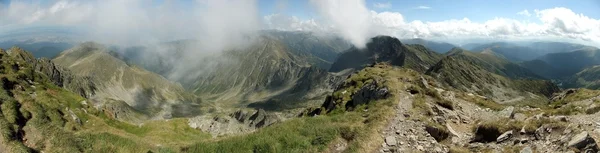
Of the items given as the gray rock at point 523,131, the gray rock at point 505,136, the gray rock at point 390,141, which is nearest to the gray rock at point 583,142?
the gray rock at point 523,131

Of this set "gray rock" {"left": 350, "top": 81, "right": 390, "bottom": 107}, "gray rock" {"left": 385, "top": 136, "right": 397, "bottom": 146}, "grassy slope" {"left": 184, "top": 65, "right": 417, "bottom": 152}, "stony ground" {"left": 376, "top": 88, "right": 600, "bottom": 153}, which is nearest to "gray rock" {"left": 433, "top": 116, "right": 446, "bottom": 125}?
"stony ground" {"left": 376, "top": 88, "right": 600, "bottom": 153}

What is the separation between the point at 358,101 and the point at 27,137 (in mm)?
55949

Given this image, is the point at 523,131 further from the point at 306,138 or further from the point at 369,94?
the point at 369,94

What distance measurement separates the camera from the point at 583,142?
2078 cm

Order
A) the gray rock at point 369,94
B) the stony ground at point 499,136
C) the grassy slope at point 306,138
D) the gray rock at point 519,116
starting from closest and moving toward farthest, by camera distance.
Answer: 1. the stony ground at point 499,136
2. the grassy slope at point 306,138
3. the gray rock at point 519,116
4. the gray rock at point 369,94

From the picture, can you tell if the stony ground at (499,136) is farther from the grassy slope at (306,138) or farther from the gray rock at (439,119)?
the grassy slope at (306,138)

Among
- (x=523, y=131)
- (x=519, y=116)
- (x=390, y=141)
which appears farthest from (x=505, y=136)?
(x=519, y=116)

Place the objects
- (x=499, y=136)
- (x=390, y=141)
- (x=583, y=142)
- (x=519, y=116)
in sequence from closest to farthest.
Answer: (x=583, y=142), (x=499, y=136), (x=390, y=141), (x=519, y=116)

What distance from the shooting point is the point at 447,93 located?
56906 mm

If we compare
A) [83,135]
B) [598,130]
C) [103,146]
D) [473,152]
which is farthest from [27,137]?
[598,130]

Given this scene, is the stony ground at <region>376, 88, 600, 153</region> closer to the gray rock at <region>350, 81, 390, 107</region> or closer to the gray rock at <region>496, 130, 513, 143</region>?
the gray rock at <region>496, 130, 513, 143</region>

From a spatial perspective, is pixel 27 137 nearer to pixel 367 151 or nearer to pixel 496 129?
pixel 367 151

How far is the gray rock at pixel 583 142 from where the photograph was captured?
20.5 m

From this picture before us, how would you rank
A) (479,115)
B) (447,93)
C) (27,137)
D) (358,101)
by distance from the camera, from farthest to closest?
(358,101), (447,93), (479,115), (27,137)
